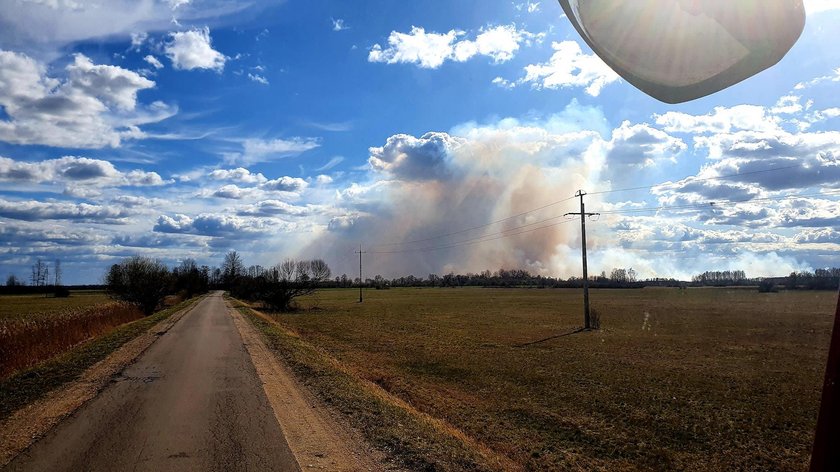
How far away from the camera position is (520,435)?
11320 mm

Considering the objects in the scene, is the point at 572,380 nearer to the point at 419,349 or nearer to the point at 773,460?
the point at 773,460

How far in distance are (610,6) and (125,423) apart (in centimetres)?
1030

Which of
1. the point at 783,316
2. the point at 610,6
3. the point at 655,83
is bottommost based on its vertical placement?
the point at 783,316

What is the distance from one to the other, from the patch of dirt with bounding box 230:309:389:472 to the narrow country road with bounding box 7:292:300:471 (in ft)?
0.72

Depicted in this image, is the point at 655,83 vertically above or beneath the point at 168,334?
above

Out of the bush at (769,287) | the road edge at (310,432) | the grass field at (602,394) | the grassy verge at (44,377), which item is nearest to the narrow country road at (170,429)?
the road edge at (310,432)

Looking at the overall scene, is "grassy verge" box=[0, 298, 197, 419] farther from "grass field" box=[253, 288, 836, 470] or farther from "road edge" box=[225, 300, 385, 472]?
"grass field" box=[253, 288, 836, 470]

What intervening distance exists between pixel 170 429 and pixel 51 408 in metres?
3.51

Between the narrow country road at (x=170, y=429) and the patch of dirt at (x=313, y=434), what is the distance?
0.22 m

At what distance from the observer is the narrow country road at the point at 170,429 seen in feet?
24.1

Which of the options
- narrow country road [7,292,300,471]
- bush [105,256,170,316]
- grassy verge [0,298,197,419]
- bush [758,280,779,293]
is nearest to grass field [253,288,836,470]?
narrow country road [7,292,300,471]

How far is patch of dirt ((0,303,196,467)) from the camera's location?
833 centimetres

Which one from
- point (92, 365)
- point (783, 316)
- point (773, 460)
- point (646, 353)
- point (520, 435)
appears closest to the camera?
point (773, 460)

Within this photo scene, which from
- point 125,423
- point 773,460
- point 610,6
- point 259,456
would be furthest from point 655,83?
point 773,460
